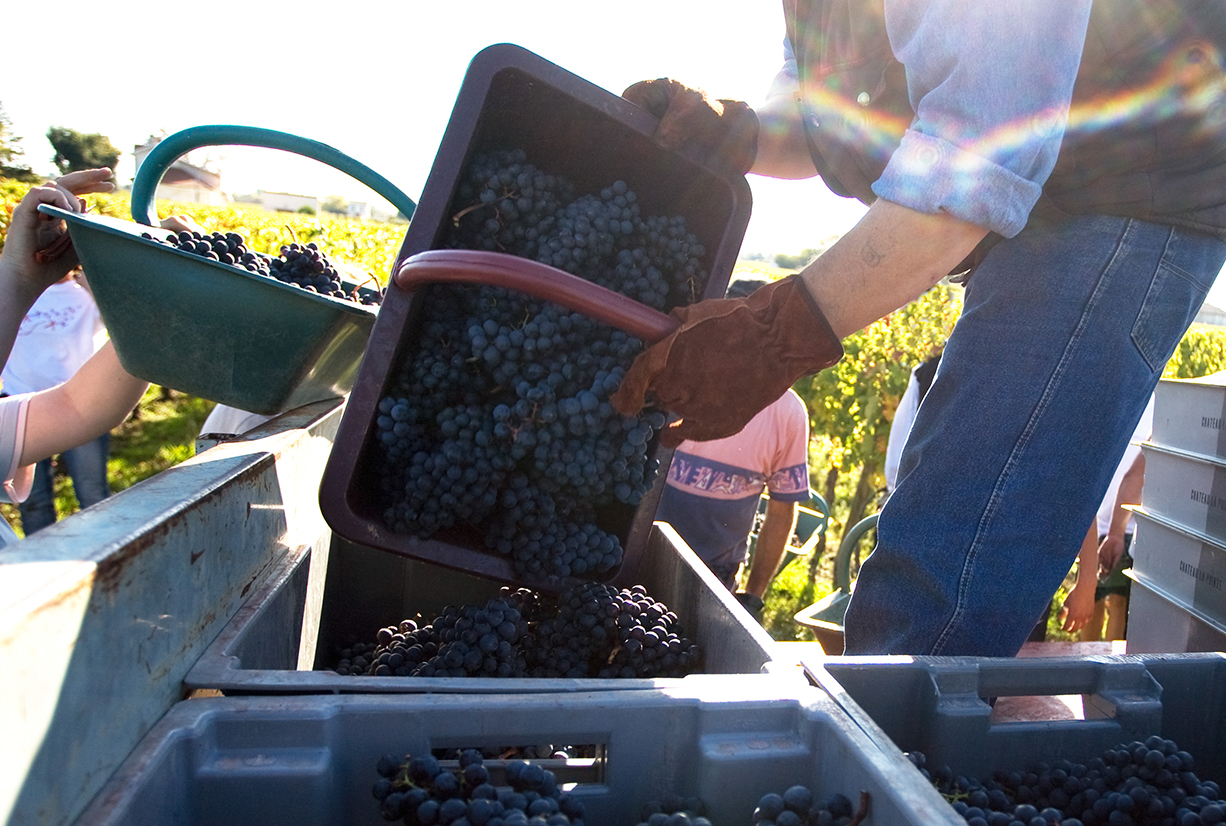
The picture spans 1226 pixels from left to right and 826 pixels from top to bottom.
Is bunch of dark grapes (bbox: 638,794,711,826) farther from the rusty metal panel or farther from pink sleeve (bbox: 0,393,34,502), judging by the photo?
pink sleeve (bbox: 0,393,34,502)

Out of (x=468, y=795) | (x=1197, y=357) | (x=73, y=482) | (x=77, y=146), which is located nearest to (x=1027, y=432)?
(x=468, y=795)

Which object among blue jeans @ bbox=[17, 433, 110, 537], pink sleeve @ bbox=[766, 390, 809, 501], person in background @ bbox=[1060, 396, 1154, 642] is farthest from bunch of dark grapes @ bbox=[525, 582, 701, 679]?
blue jeans @ bbox=[17, 433, 110, 537]

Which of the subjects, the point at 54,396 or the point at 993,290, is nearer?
the point at 993,290

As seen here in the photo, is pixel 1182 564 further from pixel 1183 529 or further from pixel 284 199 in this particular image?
pixel 284 199

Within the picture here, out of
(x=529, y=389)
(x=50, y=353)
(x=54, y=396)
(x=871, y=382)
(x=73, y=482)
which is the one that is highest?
(x=529, y=389)

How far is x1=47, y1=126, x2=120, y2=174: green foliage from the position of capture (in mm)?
36750

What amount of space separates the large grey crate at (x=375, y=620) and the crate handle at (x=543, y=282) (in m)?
0.42

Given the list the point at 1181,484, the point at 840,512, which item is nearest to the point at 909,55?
the point at 1181,484

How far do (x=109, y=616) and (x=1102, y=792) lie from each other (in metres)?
1.06

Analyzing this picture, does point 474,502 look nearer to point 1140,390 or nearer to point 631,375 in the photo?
point 631,375

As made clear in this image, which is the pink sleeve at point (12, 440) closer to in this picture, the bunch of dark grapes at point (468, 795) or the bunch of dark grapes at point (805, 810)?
the bunch of dark grapes at point (468, 795)

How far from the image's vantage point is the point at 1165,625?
68.5 inches

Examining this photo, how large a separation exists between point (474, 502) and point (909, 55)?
0.87 metres

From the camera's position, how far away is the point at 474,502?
47.2 inches
